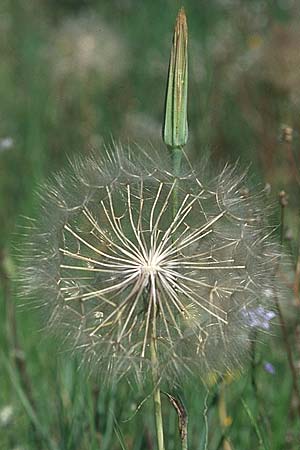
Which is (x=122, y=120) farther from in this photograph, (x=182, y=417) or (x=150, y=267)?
(x=182, y=417)

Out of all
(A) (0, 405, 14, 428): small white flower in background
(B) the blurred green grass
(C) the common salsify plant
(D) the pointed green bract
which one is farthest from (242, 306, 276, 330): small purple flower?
(A) (0, 405, 14, 428): small white flower in background

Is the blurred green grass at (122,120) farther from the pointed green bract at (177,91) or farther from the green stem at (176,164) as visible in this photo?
the pointed green bract at (177,91)

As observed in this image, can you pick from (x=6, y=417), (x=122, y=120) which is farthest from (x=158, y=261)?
(x=122, y=120)

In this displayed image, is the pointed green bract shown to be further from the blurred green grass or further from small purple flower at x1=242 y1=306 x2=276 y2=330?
the blurred green grass

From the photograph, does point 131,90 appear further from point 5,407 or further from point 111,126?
point 5,407

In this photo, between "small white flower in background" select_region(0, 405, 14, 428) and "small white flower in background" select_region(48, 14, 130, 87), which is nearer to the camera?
"small white flower in background" select_region(0, 405, 14, 428)

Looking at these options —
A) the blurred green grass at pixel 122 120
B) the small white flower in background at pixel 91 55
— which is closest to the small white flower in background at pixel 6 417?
the blurred green grass at pixel 122 120
